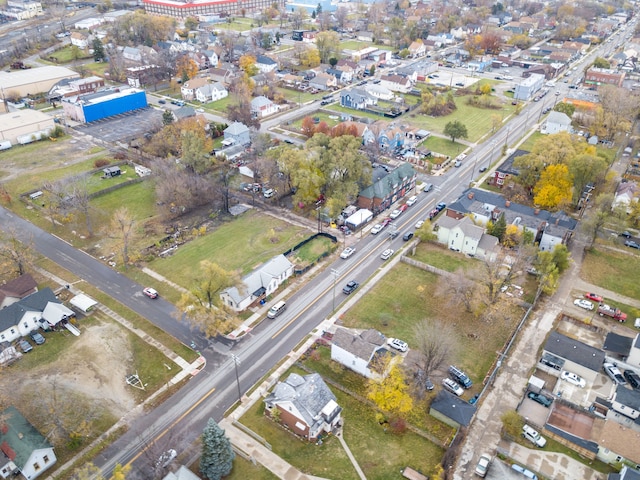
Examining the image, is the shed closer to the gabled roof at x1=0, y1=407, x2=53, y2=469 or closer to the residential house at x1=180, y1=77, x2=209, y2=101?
the gabled roof at x1=0, y1=407, x2=53, y2=469

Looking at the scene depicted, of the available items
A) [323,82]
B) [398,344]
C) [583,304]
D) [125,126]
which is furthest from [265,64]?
[583,304]

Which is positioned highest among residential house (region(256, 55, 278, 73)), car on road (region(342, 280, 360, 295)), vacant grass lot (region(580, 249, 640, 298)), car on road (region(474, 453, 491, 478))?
residential house (region(256, 55, 278, 73))

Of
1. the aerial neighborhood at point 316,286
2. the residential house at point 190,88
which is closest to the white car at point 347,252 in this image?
the aerial neighborhood at point 316,286

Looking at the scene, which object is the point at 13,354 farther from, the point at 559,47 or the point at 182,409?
the point at 559,47

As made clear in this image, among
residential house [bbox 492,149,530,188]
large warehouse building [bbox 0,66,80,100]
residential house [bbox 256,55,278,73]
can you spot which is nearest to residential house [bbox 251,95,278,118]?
residential house [bbox 256,55,278,73]

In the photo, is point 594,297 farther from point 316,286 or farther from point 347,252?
point 316,286
